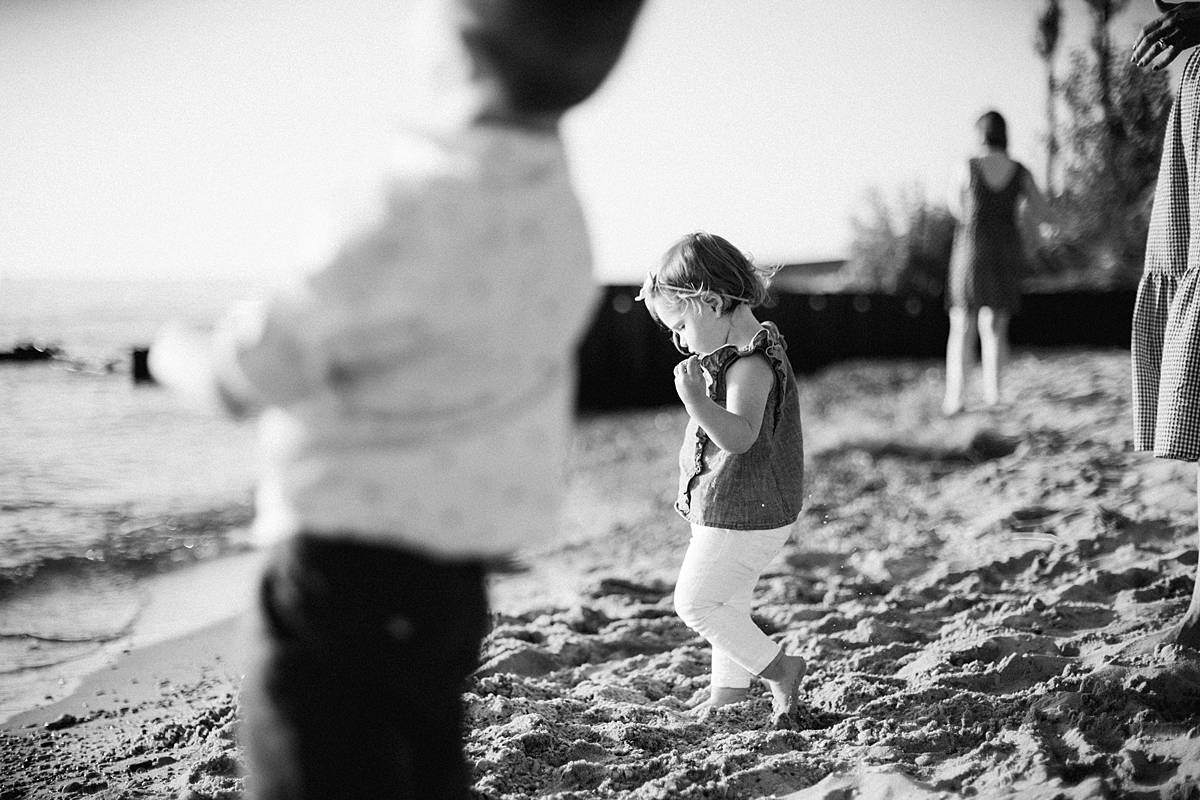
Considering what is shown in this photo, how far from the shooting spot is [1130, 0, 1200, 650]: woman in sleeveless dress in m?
2.42

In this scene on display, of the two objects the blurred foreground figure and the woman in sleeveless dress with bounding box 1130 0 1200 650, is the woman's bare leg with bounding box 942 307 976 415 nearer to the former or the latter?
the woman in sleeveless dress with bounding box 1130 0 1200 650

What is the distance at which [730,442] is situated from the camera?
2.18 m

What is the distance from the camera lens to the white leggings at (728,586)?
7.68 ft

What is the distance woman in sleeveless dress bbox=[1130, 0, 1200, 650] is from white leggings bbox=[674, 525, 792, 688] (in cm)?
101

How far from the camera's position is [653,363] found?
15.4 m

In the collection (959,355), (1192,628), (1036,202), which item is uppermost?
(1036,202)

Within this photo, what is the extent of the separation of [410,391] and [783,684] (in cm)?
159

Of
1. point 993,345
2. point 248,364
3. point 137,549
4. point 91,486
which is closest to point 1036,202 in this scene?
point 993,345

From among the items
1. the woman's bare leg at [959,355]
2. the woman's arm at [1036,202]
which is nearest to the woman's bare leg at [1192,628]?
the woman's arm at [1036,202]

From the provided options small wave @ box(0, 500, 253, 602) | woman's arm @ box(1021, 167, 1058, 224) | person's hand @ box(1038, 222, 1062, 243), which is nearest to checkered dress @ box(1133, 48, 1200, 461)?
woman's arm @ box(1021, 167, 1058, 224)

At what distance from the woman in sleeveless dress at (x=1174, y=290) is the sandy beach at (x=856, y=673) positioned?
49 cm

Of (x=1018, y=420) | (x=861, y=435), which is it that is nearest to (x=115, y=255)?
(x=861, y=435)

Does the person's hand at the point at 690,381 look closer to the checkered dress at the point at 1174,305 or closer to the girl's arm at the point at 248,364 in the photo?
the girl's arm at the point at 248,364

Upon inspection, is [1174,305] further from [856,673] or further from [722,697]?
[722,697]
